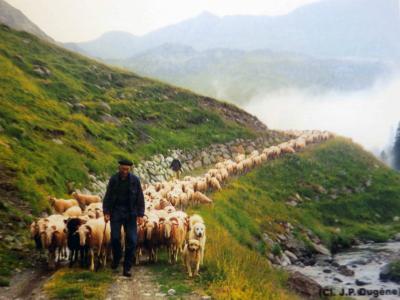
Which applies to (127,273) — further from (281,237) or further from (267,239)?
(281,237)

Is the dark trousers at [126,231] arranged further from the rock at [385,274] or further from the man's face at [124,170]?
the rock at [385,274]

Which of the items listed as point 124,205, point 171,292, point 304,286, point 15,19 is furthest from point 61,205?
point 15,19

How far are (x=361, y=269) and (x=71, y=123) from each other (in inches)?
815

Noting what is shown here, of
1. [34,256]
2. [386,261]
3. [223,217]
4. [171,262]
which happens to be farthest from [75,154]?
[386,261]

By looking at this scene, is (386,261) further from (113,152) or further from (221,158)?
(221,158)

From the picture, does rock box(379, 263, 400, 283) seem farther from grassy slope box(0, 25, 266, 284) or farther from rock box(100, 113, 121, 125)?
rock box(100, 113, 121, 125)

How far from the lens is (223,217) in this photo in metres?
23.9

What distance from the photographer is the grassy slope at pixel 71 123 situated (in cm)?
1892

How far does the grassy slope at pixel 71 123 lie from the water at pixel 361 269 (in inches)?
511

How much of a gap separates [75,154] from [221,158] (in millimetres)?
21081

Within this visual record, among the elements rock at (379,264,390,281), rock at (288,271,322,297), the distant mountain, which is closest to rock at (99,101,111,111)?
rock at (379,264,390,281)

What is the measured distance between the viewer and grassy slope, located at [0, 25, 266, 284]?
18922 millimetres

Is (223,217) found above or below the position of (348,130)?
below

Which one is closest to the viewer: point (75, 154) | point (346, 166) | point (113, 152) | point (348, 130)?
point (75, 154)
